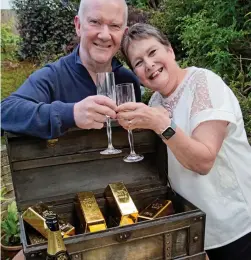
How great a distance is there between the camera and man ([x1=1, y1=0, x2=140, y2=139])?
3.80 ft

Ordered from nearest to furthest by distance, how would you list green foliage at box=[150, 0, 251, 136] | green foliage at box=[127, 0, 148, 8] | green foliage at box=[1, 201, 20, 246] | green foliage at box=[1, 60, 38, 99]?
green foliage at box=[1, 201, 20, 246] < green foliage at box=[150, 0, 251, 136] < green foliage at box=[1, 60, 38, 99] < green foliage at box=[127, 0, 148, 8]

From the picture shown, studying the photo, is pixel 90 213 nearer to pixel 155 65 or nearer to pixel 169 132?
pixel 169 132

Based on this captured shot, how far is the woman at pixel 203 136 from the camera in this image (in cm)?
116

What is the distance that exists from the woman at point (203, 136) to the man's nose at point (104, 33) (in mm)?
69

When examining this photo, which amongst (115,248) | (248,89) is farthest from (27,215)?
(248,89)

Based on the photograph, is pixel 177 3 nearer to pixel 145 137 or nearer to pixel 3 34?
pixel 3 34

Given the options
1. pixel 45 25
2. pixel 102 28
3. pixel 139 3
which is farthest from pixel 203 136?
pixel 139 3

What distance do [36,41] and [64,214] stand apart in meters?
4.58

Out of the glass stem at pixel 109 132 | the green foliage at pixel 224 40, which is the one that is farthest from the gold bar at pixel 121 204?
the green foliage at pixel 224 40

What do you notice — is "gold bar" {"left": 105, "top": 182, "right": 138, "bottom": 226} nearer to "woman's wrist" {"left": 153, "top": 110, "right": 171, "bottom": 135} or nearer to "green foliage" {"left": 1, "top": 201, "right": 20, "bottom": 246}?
"woman's wrist" {"left": 153, "top": 110, "right": 171, "bottom": 135}

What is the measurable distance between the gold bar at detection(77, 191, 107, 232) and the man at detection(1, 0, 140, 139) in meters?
0.25

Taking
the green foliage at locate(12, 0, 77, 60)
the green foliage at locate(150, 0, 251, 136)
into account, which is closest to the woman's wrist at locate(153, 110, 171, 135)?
the green foliage at locate(150, 0, 251, 136)

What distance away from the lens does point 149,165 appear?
1.48 meters

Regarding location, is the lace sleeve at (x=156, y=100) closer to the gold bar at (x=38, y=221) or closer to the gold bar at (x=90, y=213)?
the gold bar at (x=90, y=213)
